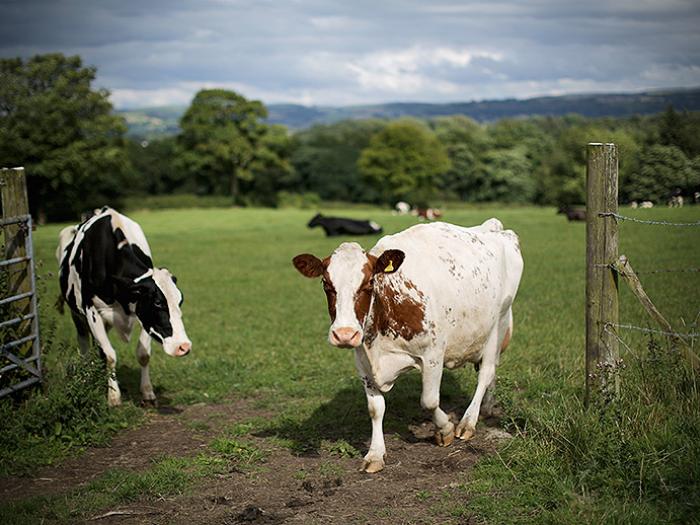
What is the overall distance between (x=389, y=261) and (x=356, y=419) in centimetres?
256

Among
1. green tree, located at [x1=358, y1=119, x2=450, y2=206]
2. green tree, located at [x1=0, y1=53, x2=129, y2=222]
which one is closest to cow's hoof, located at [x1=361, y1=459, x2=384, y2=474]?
green tree, located at [x1=0, y1=53, x2=129, y2=222]

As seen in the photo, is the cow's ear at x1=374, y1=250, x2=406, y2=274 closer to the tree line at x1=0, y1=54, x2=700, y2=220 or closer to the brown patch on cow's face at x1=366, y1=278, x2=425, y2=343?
the brown patch on cow's face at x1=366, y1=278, x2=425, y2=343

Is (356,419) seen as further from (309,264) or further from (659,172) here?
(659,172)

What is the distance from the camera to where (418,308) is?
6707 millimetres

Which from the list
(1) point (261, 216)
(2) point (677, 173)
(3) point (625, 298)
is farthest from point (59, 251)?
(1) point (261, 216)

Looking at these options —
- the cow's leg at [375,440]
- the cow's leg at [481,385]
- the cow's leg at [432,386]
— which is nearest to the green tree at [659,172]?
the cow's leg at [481,385]

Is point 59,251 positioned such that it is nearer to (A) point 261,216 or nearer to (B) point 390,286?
(B) point 390,286

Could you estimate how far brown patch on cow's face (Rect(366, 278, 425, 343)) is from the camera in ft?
21.8

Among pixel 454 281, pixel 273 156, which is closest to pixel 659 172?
pixel 454 281

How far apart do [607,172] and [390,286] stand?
236 cm

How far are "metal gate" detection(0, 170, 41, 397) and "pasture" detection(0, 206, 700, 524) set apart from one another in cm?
40

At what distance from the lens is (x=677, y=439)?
18.8 feet

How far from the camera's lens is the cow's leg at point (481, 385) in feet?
24.1

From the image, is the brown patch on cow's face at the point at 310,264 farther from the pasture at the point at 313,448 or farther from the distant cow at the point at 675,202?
the distant cow at the point at 675,202
